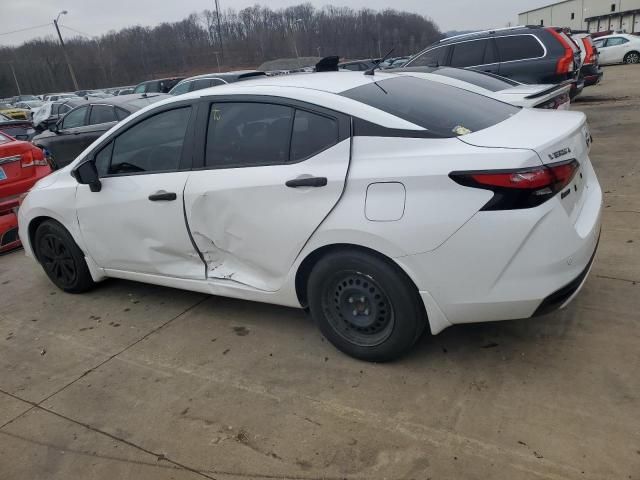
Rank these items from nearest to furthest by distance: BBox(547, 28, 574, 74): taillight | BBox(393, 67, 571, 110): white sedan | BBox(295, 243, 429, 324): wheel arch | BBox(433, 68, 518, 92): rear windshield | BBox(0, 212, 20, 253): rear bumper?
BBox(295, 243, 429, 324): wheel arch < BBox(393, 67, 571, 110): white sedan < BBox(433, 68, 518, 92): rear windshield < BBox(0, 212, 20, 253): rear bumper < BBox(547, 28, 574, 74): taillight

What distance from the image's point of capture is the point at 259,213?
3092 millimetres

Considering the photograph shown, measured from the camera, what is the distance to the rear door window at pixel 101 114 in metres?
9.15

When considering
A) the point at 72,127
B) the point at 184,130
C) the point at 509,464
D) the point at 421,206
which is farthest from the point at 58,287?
the point at 72,127

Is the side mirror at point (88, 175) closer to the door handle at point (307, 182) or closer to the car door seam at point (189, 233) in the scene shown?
the car door seam at point (189, 233)

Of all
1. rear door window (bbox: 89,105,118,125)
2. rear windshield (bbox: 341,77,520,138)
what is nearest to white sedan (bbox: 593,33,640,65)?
rear door window (bbox: 89,105,118,125)

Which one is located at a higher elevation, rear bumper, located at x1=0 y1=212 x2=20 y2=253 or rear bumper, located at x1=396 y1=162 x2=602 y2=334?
rear bumper, located at x1=396 y1=162 x2=602 y2=334

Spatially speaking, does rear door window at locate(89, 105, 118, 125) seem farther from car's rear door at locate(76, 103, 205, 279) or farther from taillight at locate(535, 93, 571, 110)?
taillight at locate(535, 93, 571, 110)

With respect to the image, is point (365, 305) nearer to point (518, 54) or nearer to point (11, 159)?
point (11, 159)

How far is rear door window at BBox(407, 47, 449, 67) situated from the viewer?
1015 centimetres

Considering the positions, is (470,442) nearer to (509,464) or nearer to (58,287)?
(509,464)

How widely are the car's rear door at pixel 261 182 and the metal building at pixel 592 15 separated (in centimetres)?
7292

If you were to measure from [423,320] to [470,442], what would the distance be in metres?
0.67

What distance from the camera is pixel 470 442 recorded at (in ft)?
7.87

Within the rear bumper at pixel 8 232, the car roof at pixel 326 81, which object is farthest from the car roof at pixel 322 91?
the rear bumper at pixel 8 232
